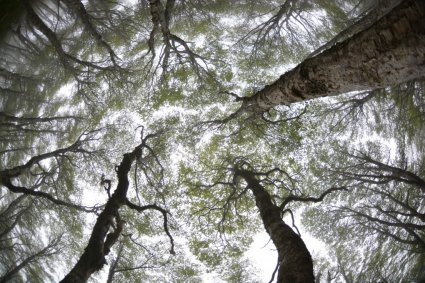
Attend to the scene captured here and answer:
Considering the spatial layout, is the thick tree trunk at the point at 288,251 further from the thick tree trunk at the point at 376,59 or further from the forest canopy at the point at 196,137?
the thick tree trunk at the point at 376,59

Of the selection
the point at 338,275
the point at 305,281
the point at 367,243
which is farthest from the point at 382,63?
the point at 338,275

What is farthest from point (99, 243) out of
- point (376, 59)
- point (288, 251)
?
point (376, 59)

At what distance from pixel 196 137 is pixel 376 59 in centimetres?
784

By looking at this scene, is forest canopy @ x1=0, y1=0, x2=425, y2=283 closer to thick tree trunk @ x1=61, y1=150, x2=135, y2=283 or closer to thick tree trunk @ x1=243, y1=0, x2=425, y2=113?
thick tree trunk @ x1=61, y1=150, x2=135, y2=283

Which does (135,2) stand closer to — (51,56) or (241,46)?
(51,56)

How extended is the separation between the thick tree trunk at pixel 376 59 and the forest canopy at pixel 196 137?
8.38 feet

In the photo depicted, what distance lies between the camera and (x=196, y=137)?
9414mm

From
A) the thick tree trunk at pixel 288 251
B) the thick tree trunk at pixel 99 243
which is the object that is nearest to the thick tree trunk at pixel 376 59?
the thick tree trunk at pixel 288 251

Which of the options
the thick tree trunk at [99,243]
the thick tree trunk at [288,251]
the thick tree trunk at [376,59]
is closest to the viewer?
the thick tree trunk at [376,59]

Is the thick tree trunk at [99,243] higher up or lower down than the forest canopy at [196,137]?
lower down

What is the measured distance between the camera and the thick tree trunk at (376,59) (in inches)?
56.9

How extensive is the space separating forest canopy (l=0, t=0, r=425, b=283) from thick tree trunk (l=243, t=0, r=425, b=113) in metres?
2.55

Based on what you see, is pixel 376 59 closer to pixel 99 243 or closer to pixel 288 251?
pixel 288 251

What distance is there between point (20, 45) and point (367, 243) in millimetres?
11480
